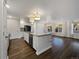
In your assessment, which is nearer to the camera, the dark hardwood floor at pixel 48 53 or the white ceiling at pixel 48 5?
the dark hardwood floor at pixel 48 53

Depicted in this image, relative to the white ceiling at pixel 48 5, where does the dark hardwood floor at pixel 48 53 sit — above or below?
below

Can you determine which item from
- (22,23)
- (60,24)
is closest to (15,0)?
(22,23)

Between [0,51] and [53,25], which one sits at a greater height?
[53,25]

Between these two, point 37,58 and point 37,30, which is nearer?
point 37,58

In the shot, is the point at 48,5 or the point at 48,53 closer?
the point at 48,53

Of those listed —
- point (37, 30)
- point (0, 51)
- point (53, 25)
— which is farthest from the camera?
point (53, 25)

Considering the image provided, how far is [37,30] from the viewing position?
4.53 metres

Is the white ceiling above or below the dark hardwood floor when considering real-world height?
above

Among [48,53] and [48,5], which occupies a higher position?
[48,5]

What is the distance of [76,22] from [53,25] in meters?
4.42

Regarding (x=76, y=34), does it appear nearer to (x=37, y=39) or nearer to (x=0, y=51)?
(x=37, y=39)

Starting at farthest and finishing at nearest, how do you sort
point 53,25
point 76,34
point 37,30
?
point 53,25, point 76,34, point 37,30

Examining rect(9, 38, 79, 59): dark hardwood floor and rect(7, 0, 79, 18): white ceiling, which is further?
rect(7, 0, 79, 18): white ceiling

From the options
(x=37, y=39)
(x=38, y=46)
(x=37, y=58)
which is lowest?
(x=37, y=58)
